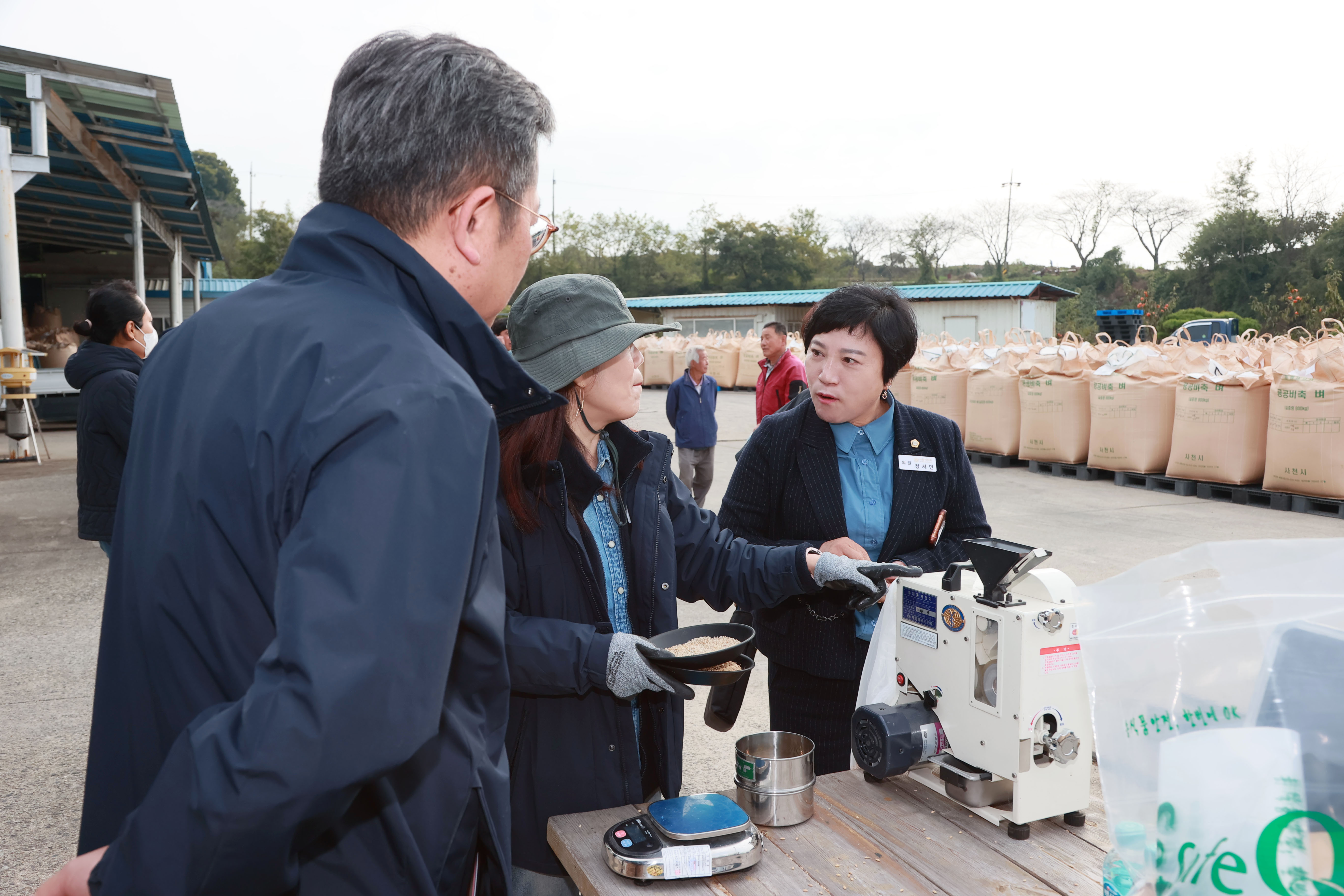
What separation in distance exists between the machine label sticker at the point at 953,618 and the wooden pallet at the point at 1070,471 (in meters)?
8.04

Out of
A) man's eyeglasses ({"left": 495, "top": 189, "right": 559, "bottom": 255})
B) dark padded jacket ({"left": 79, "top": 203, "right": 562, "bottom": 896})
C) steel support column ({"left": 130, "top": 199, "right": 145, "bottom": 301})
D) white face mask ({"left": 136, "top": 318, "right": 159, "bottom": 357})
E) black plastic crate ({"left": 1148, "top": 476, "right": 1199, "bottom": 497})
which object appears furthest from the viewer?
steel support column ({"left": 130, "top": 199, "right": 145, "bottom": 301})

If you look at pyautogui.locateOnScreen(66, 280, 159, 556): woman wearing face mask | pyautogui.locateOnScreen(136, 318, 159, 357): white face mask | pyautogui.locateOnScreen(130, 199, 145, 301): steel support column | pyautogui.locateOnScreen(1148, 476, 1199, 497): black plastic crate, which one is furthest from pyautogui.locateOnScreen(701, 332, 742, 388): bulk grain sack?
pyautogui.locateOnScreen(66, 280, 159, 556): woman wearing face mask

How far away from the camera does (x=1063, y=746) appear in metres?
1.35

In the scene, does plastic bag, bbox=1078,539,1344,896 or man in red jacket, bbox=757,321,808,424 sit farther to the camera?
man in red jacket, bbox=757,321,808,424

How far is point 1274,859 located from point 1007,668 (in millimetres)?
515

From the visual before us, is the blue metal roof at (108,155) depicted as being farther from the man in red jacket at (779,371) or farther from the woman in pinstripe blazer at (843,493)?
the woman in pinstripe blazer at (843,493)

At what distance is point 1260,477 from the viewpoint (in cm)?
745

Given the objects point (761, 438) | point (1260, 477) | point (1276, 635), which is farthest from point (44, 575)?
point (1260, 477)

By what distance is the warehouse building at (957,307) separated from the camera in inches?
1008

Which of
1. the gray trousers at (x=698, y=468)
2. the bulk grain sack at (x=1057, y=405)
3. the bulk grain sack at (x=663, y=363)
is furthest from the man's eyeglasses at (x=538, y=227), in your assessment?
the bulk grain sack at (x=663, y=363)

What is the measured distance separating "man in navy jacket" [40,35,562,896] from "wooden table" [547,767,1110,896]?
1.12ft

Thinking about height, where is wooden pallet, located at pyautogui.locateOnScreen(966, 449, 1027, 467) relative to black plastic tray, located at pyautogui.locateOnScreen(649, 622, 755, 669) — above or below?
below

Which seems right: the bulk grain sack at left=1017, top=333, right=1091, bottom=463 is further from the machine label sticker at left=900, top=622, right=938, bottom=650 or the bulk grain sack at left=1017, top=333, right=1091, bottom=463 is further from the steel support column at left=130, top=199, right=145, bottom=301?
the steel support column at left=130, top=199, right=145, bottom=301

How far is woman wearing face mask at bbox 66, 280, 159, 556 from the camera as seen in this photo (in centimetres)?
353
